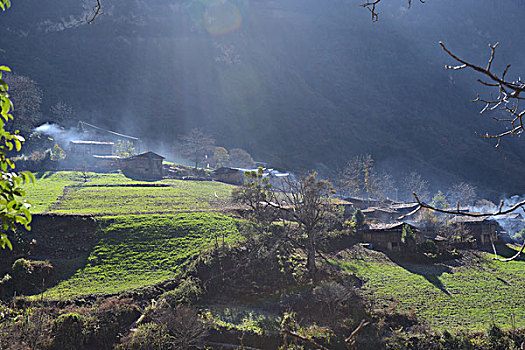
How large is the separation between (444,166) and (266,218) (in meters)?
114

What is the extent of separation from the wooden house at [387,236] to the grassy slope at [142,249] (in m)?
16.3

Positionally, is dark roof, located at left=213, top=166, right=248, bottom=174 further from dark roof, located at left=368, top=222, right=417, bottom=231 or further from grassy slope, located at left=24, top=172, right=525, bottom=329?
dark roof, located at left=368, top=222, right=417, bottom=231

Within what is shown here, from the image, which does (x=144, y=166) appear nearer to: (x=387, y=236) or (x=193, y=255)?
(x=193, y=255)

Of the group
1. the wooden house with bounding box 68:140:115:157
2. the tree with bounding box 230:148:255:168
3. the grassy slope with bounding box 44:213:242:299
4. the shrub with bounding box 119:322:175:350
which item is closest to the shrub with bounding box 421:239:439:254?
the grassy slope with bounding box 44:213:242:299

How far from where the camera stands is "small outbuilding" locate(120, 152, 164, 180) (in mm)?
64125

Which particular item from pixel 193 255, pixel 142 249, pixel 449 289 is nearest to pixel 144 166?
pixel 142 249

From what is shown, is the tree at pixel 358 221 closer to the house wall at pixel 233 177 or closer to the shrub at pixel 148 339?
the shrub at pixel 148 339

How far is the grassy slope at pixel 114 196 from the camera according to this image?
38719 mm

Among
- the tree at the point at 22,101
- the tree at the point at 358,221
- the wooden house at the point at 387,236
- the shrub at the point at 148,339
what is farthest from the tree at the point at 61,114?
the shrub at the point at 148,339

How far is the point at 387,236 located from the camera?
1569 inches

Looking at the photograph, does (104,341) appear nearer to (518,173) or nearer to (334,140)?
(334,140)

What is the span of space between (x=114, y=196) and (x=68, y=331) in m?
27.2

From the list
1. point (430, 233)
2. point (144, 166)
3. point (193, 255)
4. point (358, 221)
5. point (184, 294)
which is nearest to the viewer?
point (184, 294)

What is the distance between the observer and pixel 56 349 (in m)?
18.8
